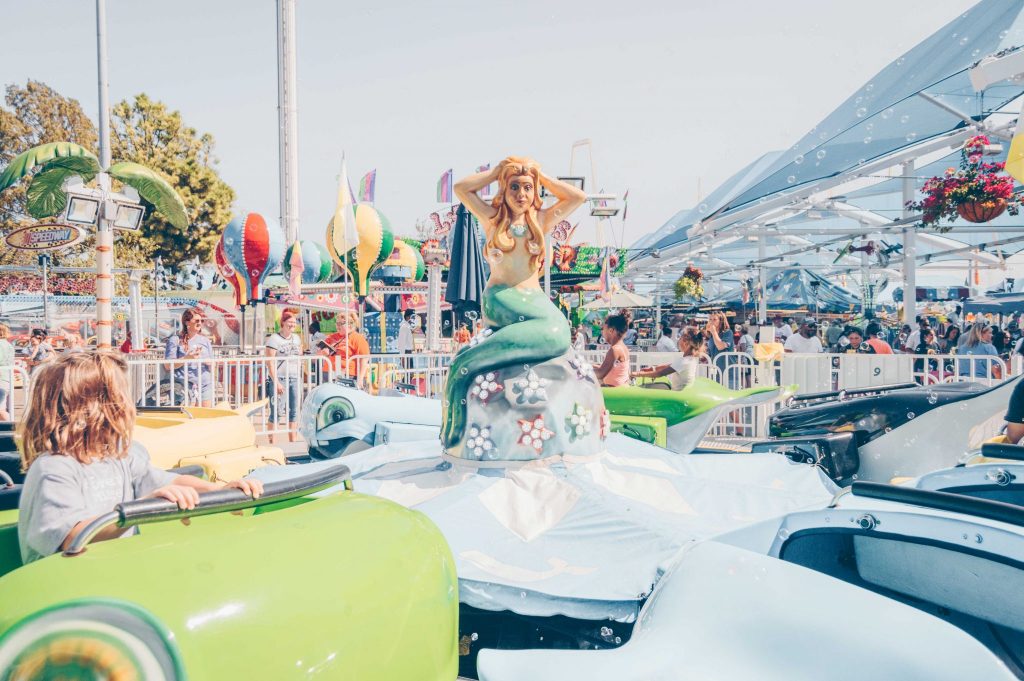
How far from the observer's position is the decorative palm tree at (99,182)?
24.3ft

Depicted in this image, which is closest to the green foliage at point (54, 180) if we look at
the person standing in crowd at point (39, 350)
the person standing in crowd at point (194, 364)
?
the person standing in crowd at point (194, 364)

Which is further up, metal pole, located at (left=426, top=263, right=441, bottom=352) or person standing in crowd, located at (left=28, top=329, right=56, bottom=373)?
metal pole, located at (left=426, top=263, right=441, bottom=352)

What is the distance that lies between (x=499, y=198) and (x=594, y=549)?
198cm

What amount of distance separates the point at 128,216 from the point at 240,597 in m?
6.96

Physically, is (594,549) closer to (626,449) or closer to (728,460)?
(626,449)

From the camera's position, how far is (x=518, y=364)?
3.86 m

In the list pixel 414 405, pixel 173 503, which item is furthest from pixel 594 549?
pixel 414 405

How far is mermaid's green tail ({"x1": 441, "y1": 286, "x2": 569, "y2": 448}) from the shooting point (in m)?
3.86

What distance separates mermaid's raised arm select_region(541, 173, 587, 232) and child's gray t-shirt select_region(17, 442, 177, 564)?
8.91 feet

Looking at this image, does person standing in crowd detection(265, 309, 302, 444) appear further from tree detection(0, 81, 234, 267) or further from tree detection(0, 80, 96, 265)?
tree detection(0, 80, 96, 265)

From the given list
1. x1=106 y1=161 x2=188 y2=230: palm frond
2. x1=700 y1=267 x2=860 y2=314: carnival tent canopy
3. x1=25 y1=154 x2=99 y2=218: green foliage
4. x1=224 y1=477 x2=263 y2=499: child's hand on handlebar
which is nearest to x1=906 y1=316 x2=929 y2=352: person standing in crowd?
x1=106 y1=161 x2=188 y2=230: palm frond

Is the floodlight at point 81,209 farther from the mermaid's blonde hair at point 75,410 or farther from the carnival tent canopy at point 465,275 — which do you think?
the mermaid's blonde hair at point 75,410

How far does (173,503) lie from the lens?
1896 mm

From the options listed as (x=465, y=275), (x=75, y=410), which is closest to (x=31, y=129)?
(x=465, y=275)
